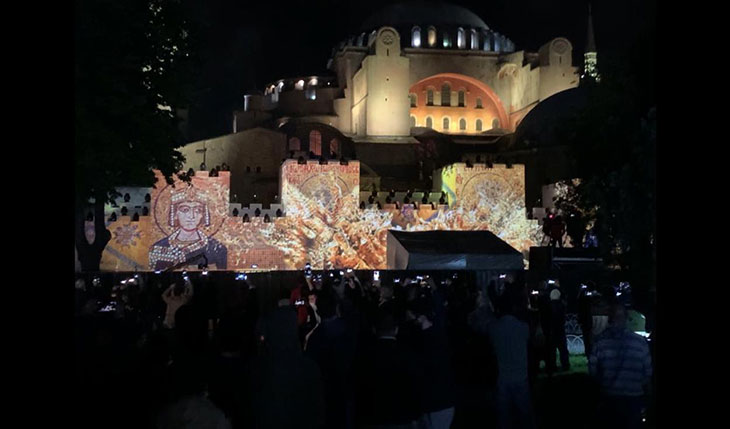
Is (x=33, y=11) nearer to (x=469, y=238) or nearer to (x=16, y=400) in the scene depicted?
(x=16, y=400)

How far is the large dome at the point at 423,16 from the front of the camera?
Answer: 67.9m

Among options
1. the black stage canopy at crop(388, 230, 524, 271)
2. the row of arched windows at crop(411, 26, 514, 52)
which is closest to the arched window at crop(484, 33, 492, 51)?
the row of arched windows at crop(411, 26, 514, 52)

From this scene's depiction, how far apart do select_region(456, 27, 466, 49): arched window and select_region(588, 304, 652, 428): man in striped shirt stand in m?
59.9

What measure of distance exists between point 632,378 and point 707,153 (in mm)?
4446

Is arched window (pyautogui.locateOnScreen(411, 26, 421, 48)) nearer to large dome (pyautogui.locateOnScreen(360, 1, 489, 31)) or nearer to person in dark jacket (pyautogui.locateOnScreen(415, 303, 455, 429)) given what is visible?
large dome (pyautogui.locateOnScreen(360, 1, 489, 31))

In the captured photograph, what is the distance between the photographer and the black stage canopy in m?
19.8

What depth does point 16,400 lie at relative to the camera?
244 cm

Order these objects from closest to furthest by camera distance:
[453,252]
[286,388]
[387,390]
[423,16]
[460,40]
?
[387,390]
[286,388]
[453,252]
[460,40]
[423,16]

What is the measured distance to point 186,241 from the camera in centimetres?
2881

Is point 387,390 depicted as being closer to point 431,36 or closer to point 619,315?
point 619,315

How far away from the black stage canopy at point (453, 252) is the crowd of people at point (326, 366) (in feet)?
28.8

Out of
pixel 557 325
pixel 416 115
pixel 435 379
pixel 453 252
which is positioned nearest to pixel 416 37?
pixel 416 115

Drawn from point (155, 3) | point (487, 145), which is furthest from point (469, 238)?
point (487, 145)

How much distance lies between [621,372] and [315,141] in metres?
43.3
